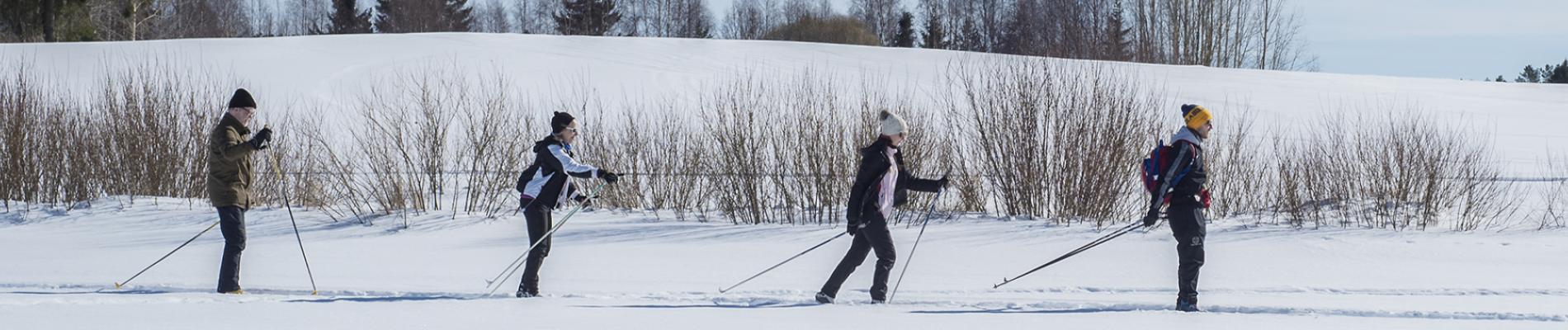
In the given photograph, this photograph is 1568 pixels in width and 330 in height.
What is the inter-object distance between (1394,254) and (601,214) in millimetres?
7439

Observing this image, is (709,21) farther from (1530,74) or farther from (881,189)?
(881,189)

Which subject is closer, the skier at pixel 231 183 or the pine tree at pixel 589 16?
the skier at pixel 231 183

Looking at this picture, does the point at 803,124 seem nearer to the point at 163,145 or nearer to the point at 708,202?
the point at 708,202

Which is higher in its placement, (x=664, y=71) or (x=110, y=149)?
(x=664, y=71)

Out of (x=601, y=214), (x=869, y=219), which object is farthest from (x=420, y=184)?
(x=869, y=219)

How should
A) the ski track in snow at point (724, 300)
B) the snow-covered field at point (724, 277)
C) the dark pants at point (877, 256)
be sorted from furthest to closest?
the ski track in snow at point (724, 300), the dark pants at point (877, 256), the snow-covered field at point (724, 277)

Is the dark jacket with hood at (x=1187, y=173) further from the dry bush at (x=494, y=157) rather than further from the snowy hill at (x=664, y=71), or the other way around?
the snowy hill at (x=664, y=71)

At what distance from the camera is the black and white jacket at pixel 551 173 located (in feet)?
23.7

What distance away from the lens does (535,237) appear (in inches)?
291

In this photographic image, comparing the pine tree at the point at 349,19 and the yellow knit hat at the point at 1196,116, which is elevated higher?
the pine tree at the point at 349,19

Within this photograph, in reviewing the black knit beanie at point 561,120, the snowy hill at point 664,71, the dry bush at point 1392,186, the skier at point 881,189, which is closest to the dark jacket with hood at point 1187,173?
the skier at point 881,189

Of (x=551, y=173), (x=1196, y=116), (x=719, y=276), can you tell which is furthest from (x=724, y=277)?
(x=1196, y=116)

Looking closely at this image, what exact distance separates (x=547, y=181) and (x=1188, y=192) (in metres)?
3.42

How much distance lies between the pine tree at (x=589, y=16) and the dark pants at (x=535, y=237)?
1884 inches
